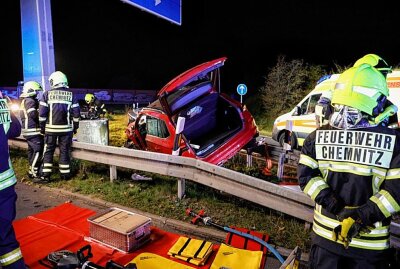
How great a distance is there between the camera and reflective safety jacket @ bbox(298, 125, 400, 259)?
6.91 feet

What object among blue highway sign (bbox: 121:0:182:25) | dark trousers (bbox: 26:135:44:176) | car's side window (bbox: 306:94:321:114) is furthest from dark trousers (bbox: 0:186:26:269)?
blue highway sign (bbox: 121:0:182:25)

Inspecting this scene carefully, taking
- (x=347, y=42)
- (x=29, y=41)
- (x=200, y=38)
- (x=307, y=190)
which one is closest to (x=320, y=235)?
(x=307, y=190)

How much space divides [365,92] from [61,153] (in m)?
5.52

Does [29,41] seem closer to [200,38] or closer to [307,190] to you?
[307,190]

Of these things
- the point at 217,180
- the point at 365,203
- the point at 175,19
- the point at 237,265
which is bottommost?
the point at 237,265

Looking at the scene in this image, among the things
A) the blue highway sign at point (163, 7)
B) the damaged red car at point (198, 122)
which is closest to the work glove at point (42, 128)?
the damaged red car at point (198, 122)

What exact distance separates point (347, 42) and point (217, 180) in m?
21.1

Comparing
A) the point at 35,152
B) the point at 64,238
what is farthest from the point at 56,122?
the point at 64,238

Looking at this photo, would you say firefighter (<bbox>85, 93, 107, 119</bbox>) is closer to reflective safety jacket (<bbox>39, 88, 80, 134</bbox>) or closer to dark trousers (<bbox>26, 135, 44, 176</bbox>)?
dark trousers (<bbox>26, 135, 44, 176</bbox>)

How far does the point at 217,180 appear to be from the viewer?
180 inches

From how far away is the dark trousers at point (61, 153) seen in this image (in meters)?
6.14

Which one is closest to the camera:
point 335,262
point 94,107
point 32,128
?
point 335,262

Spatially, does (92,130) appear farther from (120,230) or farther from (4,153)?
(4,153)

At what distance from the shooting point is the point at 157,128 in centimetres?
637
